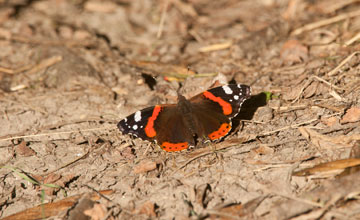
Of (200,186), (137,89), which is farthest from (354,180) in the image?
(137,89)

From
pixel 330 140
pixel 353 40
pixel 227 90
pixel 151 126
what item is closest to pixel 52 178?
pixel 151 126

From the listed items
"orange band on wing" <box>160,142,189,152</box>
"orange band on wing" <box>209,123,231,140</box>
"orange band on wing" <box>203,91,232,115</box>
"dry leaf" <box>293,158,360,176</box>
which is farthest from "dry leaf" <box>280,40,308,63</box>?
"orange band on wing" <box>160,142,189,152</box>

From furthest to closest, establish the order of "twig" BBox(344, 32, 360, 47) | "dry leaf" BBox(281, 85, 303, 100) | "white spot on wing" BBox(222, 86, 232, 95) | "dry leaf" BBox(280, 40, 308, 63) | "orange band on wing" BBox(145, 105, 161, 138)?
"dry leaf" BBox(280, 40, 308, 63) < "twig" BBox(344, 32, 360, 47) < "dry leaf" BBox(281, 85, 303, 100) < "white spot on wing" BBox(222, 86, 232, 95) < "orange band on wing" BBox(145, 105, 161, 138)

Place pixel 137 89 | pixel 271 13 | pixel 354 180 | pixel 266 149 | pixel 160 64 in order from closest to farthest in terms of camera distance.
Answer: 1. pixel 354 180
2. pixel 266 149
3. pixel 137 89
4. pixel 160 64
5. pixel 271 13

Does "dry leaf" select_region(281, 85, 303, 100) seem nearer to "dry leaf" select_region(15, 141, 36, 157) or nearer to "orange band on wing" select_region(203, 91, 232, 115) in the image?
"orange band on wing" select_region(203, 91, 232, 115)

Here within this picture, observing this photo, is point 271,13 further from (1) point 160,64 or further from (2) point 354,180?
(2) point 354,180

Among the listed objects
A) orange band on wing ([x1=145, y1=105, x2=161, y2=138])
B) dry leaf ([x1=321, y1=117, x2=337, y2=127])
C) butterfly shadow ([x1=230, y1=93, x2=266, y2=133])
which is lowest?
orange band on wing ([x1=145, y1=105, x2=161, y2=138])

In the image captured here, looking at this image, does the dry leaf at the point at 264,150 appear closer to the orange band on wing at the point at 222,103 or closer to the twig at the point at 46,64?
the orange band on wing at the point at 222,103

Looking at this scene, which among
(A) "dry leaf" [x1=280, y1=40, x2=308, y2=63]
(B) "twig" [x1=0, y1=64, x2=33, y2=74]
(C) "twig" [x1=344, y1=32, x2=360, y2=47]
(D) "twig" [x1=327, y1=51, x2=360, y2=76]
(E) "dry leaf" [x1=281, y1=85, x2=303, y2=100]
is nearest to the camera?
(E) "dry leaf" [x1=281, y1=85, x2=303, y2=100]
